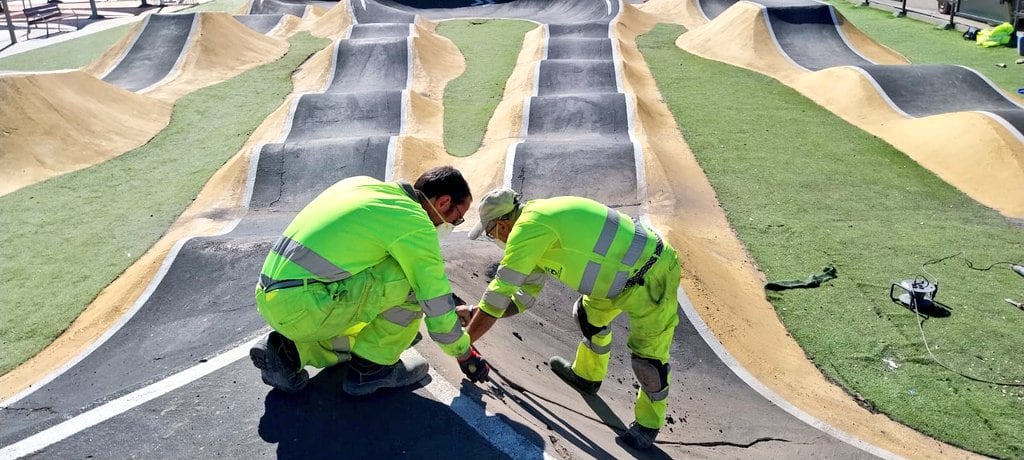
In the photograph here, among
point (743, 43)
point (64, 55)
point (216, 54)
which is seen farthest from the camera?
point (64, 55)

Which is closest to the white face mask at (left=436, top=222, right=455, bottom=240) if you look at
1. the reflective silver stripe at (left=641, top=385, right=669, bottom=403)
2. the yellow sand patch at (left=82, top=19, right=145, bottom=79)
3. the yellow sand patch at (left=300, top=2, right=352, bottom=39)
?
the reflective silver stripe at (left=641, top=385, right=669, bottom=403)

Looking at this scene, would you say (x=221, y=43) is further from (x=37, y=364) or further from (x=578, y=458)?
(x=578, y=458)

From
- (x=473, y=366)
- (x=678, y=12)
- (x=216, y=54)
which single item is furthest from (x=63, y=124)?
(x=678, y=12)

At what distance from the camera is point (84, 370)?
6723mm

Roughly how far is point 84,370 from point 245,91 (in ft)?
45.2

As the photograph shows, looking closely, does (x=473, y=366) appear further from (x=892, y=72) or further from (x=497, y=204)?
(x=892, y=72)

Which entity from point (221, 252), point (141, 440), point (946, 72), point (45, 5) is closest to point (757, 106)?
point (946, 72)

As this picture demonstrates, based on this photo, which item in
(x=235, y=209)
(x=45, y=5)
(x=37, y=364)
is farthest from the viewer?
(x=45, y=5)

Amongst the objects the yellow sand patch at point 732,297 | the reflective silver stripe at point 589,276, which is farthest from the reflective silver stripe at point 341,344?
the yellow sand patch at point 732,297

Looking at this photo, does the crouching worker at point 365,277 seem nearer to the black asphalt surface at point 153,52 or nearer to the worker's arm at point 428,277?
the worker's arm at point 428,277

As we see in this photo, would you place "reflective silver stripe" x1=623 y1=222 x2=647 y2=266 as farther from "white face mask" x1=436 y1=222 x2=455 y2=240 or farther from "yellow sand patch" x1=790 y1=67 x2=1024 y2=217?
"yellow sand patch" x1=790 y1=67 x2=1024 y2=217

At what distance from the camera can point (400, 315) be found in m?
4.75

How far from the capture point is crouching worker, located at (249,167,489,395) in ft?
14.2

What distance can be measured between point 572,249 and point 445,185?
3.11ft
